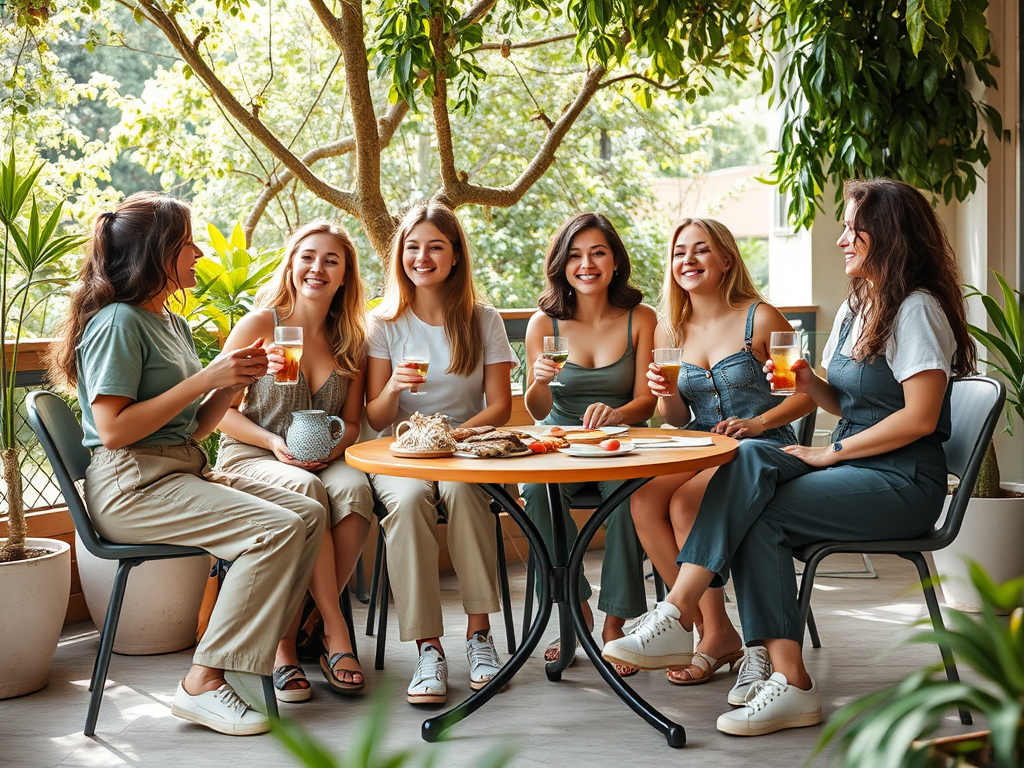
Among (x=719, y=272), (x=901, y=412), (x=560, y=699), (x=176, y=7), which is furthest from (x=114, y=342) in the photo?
(x=176, y=7)

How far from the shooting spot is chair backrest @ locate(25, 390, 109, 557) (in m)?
2.38

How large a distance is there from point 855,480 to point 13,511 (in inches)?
89.3

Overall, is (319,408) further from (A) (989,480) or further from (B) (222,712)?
(A) (989,480)

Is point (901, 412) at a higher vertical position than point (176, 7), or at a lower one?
lower

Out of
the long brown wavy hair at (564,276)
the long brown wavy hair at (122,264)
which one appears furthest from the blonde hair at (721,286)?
the long brown wavy hair at (122,264)

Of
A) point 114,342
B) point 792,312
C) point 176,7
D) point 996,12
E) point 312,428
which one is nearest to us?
point 114,342

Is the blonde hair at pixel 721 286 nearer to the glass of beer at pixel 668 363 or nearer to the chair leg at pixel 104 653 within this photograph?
the glass of beer at pixel 668 363

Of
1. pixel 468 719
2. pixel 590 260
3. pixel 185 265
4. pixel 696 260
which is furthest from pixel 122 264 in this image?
pixel 696 260

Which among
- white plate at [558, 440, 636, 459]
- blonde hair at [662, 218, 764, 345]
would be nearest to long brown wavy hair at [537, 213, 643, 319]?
blonde hair at [662, 218, 764, 345]

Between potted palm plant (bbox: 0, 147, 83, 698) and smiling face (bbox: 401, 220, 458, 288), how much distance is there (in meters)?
0.94

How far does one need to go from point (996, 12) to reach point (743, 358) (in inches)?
107

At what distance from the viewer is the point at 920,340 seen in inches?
95.3

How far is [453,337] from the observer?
3.09 m

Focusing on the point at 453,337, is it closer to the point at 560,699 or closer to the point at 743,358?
the point at 743,358
